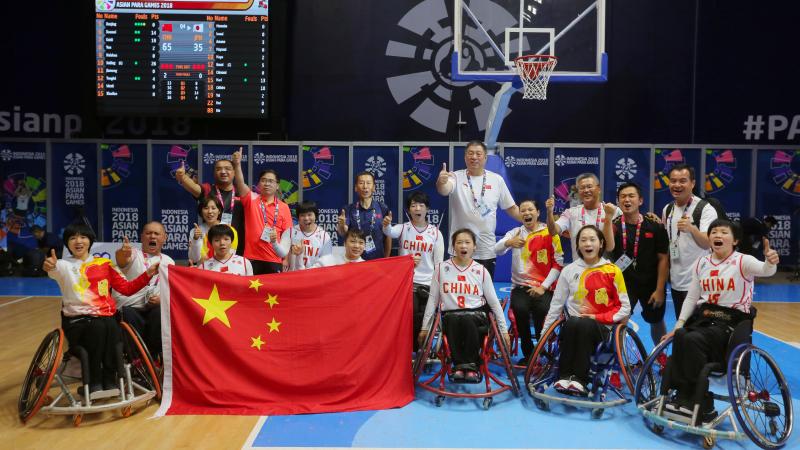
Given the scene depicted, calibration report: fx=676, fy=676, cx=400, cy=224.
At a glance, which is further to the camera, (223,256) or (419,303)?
(419,303)

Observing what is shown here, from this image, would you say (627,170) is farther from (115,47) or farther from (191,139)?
(115,47)

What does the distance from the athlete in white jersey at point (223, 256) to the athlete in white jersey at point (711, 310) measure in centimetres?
306

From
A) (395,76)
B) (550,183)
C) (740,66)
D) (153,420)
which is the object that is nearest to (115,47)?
(395,76)

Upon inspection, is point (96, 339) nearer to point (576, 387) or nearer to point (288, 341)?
point (288, 341)

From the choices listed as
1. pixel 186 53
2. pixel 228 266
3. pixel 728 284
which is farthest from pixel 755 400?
pixel 186 53

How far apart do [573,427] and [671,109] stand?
8.90 metres

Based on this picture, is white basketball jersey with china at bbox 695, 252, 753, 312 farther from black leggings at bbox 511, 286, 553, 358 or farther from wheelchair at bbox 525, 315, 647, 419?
black leggings at bbox 511, 286, 553, 358

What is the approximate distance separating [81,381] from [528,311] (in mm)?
3293

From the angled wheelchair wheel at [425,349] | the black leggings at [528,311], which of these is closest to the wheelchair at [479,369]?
the angled wheelchair wheel at [425,349]

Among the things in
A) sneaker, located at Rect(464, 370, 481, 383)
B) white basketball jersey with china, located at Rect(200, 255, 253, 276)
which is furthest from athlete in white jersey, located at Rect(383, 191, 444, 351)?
white basketball jersey with china, located at Rect(200, 255, 253, 276)

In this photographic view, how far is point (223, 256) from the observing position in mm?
5043

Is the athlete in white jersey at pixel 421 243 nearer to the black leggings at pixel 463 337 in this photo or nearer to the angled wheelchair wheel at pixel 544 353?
the black leggings at pixel 463 337

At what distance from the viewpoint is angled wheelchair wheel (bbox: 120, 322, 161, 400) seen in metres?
4.47

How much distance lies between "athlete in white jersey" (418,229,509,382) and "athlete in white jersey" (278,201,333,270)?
4.43 ft
